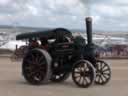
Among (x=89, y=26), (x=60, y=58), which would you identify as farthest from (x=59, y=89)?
(x=89, y=26)

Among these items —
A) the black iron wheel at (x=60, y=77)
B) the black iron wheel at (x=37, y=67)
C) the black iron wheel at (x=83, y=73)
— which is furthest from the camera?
the black iron wheel at (x=60, y=77)

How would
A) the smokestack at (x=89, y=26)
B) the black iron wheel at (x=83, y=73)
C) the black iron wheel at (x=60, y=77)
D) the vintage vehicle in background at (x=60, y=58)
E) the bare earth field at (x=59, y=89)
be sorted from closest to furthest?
the bare earth field at (x=59, y=89) → the black iron wheel at (x=83, y=73) → the vintage vehicle in background at (x=60, y=58) → the smokestack at (x=89, y=26) → the black iron wheel at (x=60, y=77)

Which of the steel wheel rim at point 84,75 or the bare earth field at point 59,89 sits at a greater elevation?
the steel wheel rim at point 84,75

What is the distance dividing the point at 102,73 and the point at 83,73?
1.05 m

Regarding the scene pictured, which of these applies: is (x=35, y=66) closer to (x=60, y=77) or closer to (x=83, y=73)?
(x=60, y=77)

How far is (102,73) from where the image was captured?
49.8 ft

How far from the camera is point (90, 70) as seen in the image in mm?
14156

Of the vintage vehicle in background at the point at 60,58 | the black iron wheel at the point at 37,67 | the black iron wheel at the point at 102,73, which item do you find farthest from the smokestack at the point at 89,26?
the black iron wheel at the point at 37,67

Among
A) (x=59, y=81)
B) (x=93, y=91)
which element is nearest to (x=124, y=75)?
(x=59, y=81)

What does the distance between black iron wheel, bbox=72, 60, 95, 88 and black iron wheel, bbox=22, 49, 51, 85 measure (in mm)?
875

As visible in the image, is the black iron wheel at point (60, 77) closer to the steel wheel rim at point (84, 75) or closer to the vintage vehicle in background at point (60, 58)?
the vintage vehicle in background at point (60, 58)

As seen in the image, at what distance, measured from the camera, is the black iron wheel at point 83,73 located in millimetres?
14133

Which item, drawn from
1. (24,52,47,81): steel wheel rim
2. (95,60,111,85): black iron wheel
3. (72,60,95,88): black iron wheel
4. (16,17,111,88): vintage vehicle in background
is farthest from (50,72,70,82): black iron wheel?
(72,60,95,88): black iron wheel

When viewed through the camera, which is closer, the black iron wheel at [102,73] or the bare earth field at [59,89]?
the bare earth field at [59,89]
